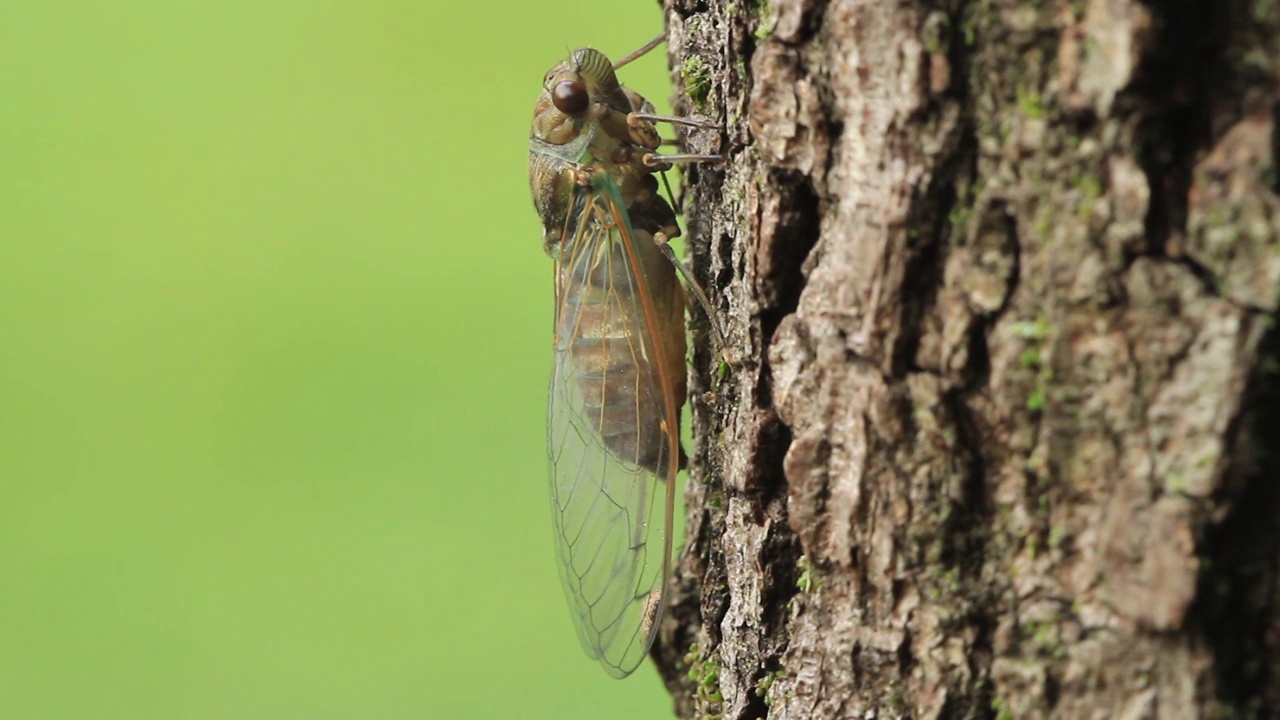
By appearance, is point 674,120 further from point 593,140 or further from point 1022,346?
point 1022,346

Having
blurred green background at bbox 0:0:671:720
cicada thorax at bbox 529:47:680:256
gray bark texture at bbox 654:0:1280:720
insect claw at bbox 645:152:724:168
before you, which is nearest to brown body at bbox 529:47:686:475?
cicada thorax at bbox 529:47:680:256

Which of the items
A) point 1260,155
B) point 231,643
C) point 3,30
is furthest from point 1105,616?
point 3,30

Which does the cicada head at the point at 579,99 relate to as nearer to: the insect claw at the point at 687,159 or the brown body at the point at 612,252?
the brown body at the point at 612,252

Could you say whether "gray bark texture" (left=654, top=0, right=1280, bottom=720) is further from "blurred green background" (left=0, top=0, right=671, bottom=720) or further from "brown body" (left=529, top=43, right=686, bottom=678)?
"blurred green background" (left=0, top=0, right=671, bottom=720)

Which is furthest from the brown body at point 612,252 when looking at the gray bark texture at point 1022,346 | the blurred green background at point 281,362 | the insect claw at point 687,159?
the blurred green background at point 281,362

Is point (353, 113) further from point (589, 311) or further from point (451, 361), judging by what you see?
point (589, 311)

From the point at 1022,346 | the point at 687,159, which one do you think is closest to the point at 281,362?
the point at 687,159
